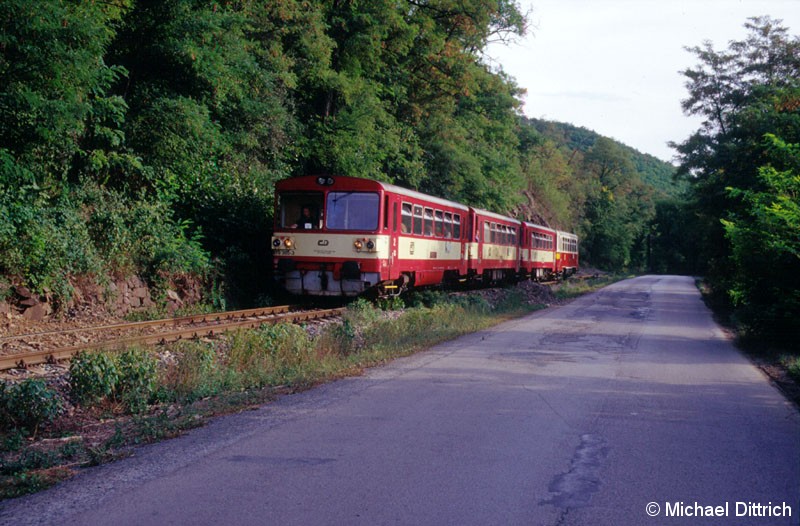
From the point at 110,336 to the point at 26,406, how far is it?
484cm

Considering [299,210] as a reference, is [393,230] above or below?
below

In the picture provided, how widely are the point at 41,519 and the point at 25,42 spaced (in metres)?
10.8

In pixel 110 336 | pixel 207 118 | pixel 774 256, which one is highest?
pixel 207 118

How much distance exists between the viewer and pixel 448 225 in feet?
74.7

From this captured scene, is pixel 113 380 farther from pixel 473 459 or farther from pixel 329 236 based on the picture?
pixel 329 236

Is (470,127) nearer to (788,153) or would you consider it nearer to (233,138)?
(233,138)

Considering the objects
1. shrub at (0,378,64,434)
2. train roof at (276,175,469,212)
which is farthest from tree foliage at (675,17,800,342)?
shrub at (0,378,64,434)

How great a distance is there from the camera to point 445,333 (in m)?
14.7

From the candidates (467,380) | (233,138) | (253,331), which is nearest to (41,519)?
(467,380)

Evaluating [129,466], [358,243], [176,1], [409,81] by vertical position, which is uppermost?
[409,81]

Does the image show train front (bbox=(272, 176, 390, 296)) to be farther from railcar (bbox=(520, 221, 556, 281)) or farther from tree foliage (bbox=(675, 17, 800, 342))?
railcar (bbox=(520, 221, 556, 281))

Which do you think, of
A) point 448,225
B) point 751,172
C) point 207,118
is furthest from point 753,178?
point 207,118

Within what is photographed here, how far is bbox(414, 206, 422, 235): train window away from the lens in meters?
19.8

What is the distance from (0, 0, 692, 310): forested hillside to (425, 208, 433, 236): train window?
477 centimetres
